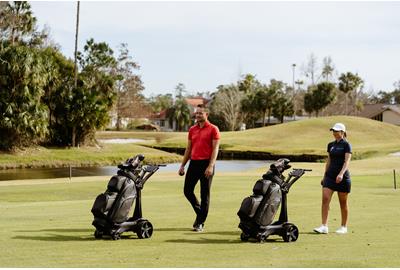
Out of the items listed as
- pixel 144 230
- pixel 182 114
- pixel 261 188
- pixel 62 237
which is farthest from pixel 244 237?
pixel 182 114

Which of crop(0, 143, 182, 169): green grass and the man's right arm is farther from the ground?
the man's right arm

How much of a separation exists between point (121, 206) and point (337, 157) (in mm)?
4152

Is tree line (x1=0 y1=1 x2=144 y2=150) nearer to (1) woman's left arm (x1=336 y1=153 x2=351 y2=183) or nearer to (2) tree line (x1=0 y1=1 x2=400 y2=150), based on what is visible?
(2) tree line (x1=0 y1=1 x2=400 y2=150)

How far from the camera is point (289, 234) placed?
11.2 m

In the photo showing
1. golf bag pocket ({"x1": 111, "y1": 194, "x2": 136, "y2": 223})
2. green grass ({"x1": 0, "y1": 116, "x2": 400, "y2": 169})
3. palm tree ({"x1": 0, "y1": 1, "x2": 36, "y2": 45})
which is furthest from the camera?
palm tree ({"x1": 0, "y1": 1, "x2": 36, "y2": 45})

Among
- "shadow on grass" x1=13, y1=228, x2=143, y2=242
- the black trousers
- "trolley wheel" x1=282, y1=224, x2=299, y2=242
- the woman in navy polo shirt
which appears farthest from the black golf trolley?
the woman in navy polo shirt

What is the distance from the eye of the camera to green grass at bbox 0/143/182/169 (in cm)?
5216

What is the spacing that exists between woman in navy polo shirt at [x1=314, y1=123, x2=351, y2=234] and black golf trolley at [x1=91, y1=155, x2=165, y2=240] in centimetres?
339

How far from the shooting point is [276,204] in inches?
445

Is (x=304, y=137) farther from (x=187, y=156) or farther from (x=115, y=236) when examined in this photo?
(x=115, y=236)

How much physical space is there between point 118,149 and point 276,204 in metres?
53.8

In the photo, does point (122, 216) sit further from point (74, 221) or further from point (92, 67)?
point (92, 67)

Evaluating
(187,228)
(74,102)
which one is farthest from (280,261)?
(74,102)

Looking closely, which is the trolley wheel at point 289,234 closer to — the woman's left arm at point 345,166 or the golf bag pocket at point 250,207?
the golf bag pocket at point 250,207
